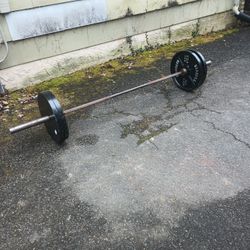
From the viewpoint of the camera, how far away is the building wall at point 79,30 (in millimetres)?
4320

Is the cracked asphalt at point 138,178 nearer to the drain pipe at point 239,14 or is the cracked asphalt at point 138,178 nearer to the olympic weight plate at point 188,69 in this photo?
the olympic weight plate at point 188,69

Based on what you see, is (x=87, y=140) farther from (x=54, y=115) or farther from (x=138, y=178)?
(x=138, y=178)

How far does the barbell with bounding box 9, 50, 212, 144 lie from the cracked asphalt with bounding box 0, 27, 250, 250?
0.20 meters

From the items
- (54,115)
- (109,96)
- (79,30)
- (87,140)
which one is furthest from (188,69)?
(54,115)

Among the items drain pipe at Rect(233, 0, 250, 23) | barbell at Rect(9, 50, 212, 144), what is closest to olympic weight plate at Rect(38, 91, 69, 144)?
barbell at Rect(9, 50, 212, 144)

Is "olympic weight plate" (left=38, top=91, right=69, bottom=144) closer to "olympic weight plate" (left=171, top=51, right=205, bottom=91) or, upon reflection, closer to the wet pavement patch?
the wet pavement patch

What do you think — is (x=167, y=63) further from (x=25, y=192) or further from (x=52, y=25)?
(x=25, y=192)

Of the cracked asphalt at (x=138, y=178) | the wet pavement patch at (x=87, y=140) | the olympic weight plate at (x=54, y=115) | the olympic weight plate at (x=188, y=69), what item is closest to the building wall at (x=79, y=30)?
the cracked asphalt at (x=138, y=178)

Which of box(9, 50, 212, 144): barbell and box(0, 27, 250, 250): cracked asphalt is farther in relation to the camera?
box(9, 50, 212, 144): barbell

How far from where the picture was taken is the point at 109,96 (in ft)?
11.5

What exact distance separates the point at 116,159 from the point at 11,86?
2395 mm

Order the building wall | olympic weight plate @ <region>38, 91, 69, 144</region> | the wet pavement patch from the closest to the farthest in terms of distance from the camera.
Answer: olympic weight plate @ <region>38, 91, 69, 144</region>
the wet pavement patch
the building wall

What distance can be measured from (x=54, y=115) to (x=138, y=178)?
41.2 inches

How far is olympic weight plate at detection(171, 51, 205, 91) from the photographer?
3.98m
